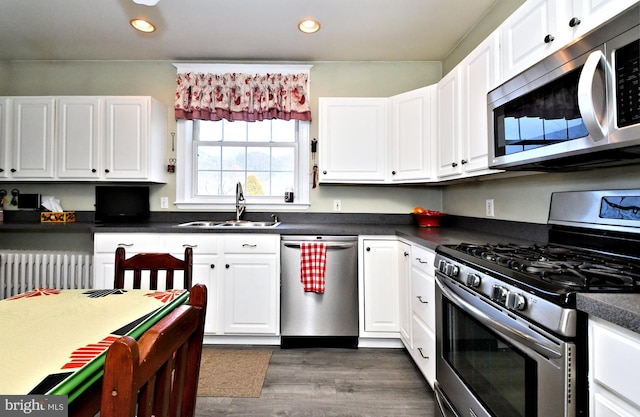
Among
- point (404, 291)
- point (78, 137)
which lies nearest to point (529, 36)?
point (404, 291)

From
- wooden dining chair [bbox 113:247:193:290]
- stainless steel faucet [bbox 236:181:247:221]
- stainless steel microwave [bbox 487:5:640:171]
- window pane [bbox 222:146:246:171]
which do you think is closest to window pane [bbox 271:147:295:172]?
window pane [bbox 222:146:246:171]

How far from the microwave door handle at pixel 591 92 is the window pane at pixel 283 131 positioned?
8.18 ft

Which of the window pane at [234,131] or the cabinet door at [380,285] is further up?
the window pane at [234,131]

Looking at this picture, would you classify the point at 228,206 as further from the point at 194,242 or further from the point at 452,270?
the point at 452,270

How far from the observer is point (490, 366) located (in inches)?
47.1

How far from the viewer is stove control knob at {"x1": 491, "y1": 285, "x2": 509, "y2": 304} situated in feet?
3.53

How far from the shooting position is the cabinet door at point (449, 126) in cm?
215

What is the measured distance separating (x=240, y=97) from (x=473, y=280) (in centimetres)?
263

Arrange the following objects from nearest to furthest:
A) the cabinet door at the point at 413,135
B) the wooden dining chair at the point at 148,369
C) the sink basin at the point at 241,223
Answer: the wooden dining chair at the point at 148,369, the cabinet door at the point at 413,135, the sink basin at the point at 241,223

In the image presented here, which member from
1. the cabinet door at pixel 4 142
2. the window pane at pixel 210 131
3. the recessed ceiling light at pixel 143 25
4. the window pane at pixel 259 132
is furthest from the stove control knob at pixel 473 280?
the cabinet door at pixel 4 142

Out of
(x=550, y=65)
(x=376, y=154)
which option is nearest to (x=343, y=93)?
(x=376, y=154)

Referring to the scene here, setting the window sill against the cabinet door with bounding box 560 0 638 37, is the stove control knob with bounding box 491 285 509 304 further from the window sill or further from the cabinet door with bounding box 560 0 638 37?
the window sill

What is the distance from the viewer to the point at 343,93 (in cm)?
318

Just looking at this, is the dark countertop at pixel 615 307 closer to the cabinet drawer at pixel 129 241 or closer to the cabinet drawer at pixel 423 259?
the cabinet drawer at pixel 423 259
